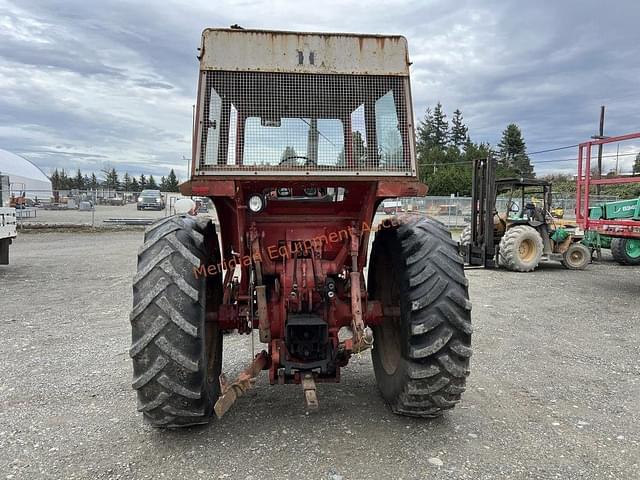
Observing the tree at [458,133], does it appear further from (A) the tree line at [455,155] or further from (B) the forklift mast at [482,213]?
(B) the forklift mast at [482,213]

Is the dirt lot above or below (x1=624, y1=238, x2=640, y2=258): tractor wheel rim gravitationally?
below

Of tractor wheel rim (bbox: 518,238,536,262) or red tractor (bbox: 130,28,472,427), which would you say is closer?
red tractor (bbox: 130,28,472,427)

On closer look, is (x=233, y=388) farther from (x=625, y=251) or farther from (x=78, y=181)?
(x=78, y=181)

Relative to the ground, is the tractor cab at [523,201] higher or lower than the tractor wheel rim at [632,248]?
higher

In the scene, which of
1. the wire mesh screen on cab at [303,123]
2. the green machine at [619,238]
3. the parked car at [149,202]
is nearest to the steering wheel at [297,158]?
the wire mesh screen on cab at [303,123]

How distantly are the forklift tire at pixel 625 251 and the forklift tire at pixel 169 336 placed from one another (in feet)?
46.7

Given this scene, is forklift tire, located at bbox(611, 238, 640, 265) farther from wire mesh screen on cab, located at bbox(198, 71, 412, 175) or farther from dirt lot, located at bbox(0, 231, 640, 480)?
wire mesh screen on cab, located at bbox(198, 71, 412, 175)

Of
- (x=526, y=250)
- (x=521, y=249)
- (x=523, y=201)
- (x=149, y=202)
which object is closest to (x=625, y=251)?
(x=523, y=201)

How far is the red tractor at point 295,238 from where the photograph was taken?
11.6ft

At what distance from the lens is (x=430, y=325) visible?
3711 mm

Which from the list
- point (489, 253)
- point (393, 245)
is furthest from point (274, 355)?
Answer: point (489, 253)

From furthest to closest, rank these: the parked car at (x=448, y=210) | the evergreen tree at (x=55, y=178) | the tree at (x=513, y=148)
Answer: the evergreen tree at (x=55, y=178)
the tree at (x=513, y=148)
the parked car at (x=448, y=210)

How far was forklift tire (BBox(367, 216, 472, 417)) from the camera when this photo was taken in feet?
12.2

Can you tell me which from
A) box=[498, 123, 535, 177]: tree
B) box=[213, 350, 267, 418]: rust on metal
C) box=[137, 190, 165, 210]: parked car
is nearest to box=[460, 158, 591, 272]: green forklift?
box=[213, 350, 267, 418]: rust on metal
